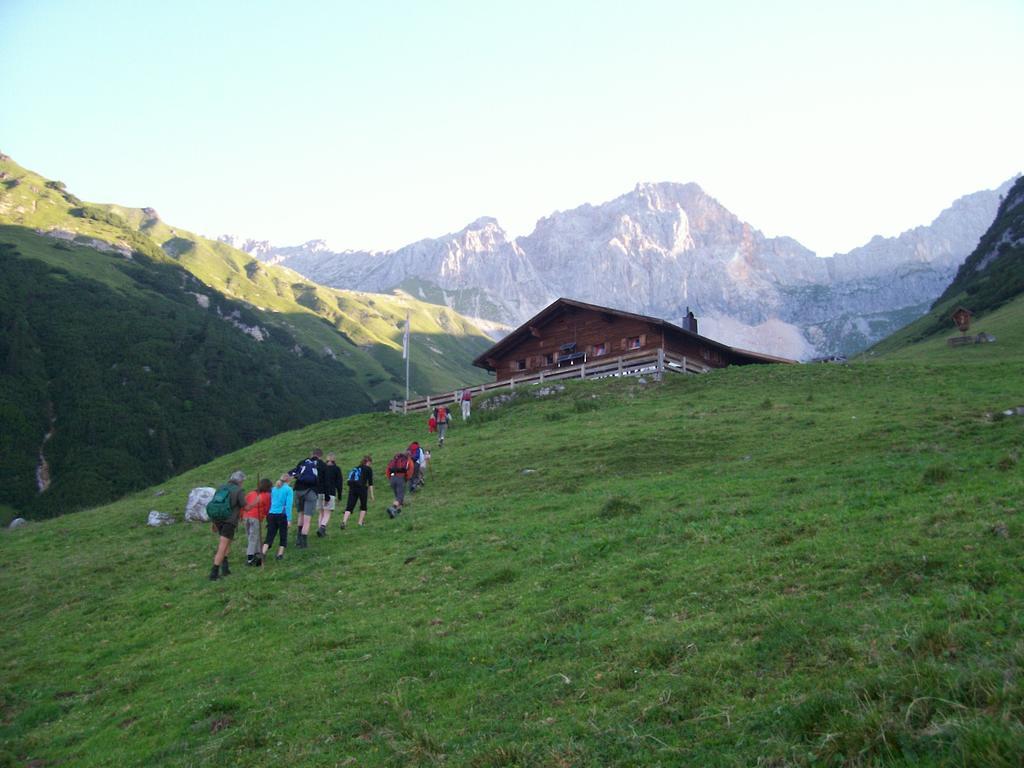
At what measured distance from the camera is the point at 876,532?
1319 centimetres

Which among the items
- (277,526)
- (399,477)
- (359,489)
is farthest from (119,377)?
(277,526)

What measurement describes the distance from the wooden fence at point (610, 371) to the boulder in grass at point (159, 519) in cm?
2283

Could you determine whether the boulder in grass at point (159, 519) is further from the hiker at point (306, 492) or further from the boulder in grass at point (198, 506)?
the hiker at point (306, 492)

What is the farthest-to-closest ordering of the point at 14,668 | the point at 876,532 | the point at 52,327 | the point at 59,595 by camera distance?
the point at 52,327, the point at 59,595, the point at 14,668, the point at 876,532

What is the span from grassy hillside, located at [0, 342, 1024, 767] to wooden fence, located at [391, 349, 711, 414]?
798 inches

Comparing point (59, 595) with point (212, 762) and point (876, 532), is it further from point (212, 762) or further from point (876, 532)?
point (876, 532)

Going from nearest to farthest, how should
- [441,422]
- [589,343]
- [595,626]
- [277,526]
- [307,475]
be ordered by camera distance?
1. [595,626]
2. [277,526]
3. [307,475]
4. [441,422]
5. [589,343]

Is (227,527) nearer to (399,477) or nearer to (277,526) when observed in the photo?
(277,526)

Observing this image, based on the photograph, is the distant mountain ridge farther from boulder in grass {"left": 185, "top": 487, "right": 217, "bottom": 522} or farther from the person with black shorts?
Answer: the person with black shorts

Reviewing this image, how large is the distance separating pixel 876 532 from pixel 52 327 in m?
126

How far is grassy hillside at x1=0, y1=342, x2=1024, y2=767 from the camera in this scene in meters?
7.46

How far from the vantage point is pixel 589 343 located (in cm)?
5956

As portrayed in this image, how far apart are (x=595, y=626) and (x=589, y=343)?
49071mm

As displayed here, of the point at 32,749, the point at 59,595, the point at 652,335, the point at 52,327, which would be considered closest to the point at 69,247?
the point at 52,327
